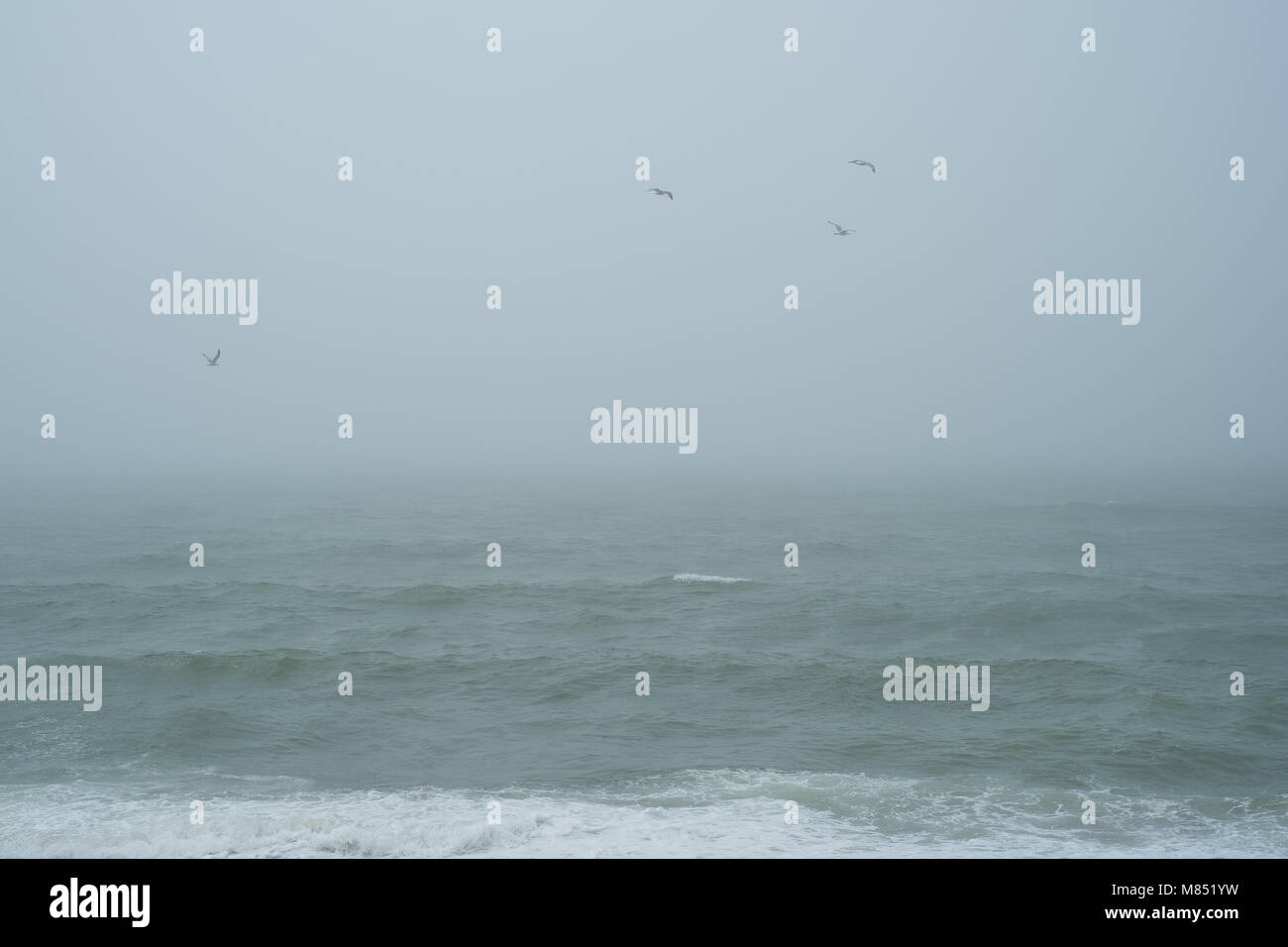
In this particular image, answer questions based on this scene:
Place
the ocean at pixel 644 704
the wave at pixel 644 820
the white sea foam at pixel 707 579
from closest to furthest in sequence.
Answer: the wave at pixel 644 820 → the ocean at pixel 644 704 → the white sea foam at pixel 707 579

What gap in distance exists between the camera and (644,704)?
27.7m

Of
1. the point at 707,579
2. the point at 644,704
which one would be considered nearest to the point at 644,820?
the point at 644,704

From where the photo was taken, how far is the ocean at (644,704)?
18281mm

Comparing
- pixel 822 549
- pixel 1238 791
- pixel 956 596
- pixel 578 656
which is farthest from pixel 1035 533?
pixel 1238 791

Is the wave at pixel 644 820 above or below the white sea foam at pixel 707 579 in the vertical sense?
below

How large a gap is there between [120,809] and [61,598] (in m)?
28.7

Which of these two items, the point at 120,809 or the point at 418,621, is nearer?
the point at 120,809

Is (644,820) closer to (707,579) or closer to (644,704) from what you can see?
(644,704)

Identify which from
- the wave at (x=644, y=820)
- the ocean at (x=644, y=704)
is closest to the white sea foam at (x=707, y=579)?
the ocean at (x=644, y=704)

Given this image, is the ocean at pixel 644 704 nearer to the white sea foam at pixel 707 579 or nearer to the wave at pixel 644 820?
the wave at pixel 644 820

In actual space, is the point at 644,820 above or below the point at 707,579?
below

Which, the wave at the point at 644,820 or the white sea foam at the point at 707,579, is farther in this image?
the white sea foam at the point at 707,579

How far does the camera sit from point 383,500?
352 feet

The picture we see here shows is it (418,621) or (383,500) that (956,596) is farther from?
(383,500)
